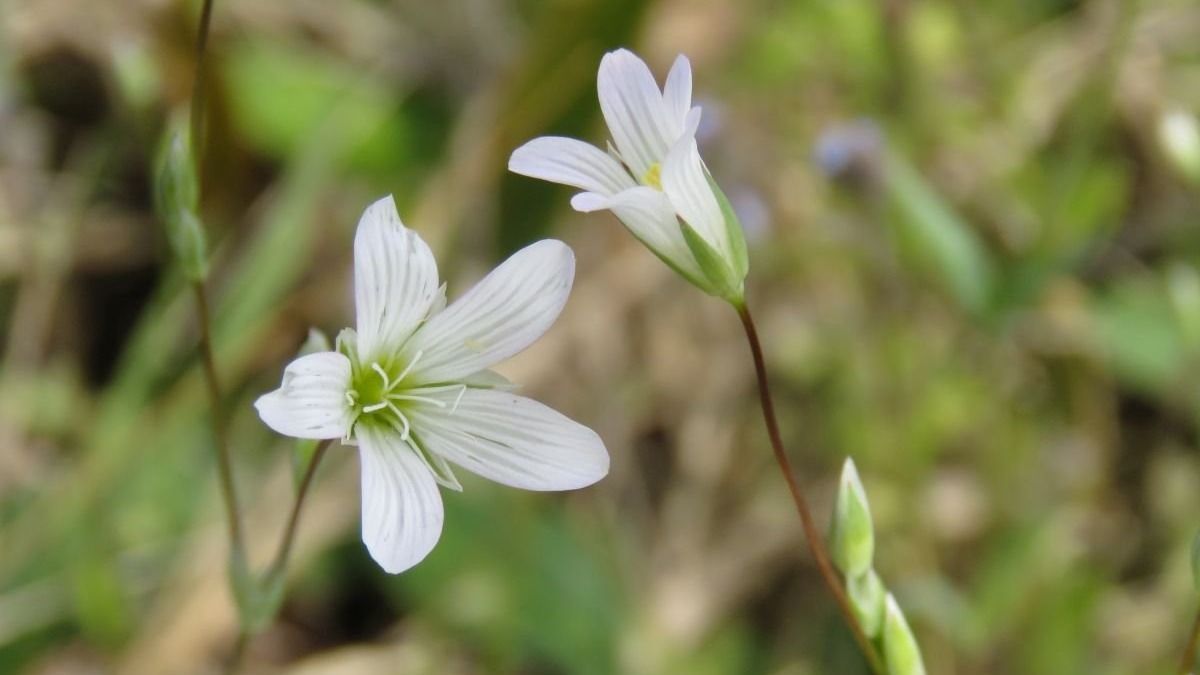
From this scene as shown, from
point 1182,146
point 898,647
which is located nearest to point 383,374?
point 898,647

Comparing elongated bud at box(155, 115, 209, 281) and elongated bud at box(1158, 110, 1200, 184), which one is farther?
elongated bud at box(1158, 110, 1200, 184)

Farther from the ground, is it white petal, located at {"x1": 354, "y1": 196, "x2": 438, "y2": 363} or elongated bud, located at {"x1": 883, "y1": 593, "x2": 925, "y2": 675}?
white petal, located at {"x1": 354, "y1": 196, "x2": 438, "y2": 363}

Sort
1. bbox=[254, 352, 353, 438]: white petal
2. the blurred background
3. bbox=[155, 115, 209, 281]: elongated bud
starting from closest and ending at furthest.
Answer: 1. bbox=[254, 352, 353, 438]: white petal
2. bbox=[155, 115, 209, 281]: elongated bud
3. the blurred background

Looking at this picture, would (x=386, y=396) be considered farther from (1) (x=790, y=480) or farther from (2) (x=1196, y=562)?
(2) (x=1196, y=562)

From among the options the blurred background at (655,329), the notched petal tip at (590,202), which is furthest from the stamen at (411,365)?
the blurred background at (655,329)

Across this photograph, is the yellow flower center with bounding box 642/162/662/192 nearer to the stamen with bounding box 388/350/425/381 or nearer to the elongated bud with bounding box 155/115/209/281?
the stamen with bounding box 388/350/425/381

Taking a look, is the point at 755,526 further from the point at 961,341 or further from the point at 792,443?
the point at 961,341

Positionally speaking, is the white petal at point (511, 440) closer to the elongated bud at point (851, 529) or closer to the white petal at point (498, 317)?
the white petal at point (498, 317)

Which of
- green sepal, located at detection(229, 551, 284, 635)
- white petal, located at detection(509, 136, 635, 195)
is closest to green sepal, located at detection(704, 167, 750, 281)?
white petal, located at detection(509, 136, 635, 195)

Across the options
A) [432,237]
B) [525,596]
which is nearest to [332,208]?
[432,237]

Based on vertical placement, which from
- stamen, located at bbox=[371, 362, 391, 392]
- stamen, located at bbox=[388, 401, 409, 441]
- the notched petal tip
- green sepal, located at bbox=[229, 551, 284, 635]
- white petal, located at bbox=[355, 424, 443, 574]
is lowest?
green sepal, located at bbox=[229, 551, 284, 635]
